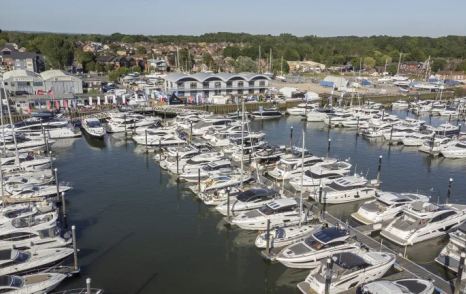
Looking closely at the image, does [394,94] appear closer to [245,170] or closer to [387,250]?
[245,170]

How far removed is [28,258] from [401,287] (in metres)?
18.7

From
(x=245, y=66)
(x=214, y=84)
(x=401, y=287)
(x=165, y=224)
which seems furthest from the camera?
(x=245, y=66)

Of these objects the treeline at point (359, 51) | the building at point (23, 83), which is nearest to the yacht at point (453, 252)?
the building at point (23, 83)

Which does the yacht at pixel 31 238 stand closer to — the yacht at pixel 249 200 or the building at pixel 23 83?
the yacht at pixel 249 200

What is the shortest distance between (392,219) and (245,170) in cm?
1368

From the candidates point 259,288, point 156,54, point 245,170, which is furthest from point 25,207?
point 156,54

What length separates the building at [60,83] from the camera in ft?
218

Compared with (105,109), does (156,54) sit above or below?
above

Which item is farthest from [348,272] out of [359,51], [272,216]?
[359,51]

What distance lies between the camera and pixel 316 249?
70.1 feet

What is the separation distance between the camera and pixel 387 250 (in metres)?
22.7

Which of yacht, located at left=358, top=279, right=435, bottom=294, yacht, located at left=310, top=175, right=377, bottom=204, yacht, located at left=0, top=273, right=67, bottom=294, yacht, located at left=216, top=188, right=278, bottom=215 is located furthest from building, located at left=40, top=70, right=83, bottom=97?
yacht, located at left=358, top=279, right=435, bottom=294

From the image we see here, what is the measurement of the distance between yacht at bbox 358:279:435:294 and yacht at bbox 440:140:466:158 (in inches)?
1155

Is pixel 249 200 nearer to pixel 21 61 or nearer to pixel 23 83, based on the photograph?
pixel 23 83
